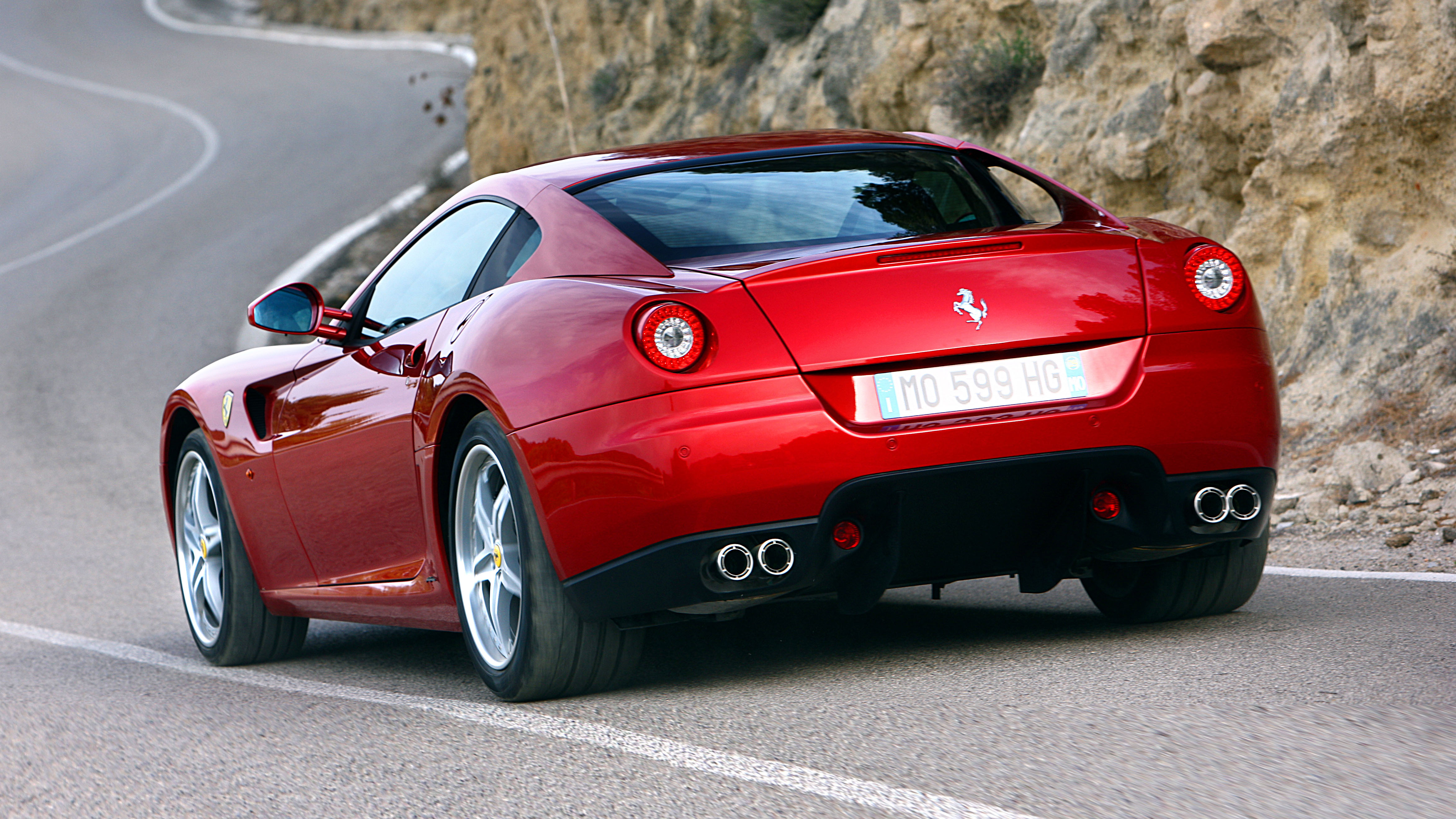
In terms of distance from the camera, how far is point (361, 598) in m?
5.08

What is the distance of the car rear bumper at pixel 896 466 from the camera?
376cm

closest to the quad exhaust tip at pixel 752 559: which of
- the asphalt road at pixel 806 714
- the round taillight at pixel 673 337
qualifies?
the asphalt road at pixel 806 714

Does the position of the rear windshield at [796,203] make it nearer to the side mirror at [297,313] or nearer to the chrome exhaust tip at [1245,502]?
the chrome exhaust tip at [1245,502]

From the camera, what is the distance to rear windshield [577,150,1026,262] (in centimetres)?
434

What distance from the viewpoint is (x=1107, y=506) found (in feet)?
13.4

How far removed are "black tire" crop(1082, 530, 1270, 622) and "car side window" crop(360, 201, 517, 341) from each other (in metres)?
1.96

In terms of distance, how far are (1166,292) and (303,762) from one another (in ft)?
7.81

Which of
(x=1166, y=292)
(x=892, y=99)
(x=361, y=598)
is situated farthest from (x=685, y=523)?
(x=892, y=99)

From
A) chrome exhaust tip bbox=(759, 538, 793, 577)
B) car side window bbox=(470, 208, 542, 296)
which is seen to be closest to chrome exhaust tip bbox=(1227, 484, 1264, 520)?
chrome exhaust tip bbox=(759, 538, 793, 577)

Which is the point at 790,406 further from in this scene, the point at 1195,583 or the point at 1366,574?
the point at 1366,574

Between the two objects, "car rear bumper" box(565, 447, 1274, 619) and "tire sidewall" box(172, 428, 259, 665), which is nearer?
"car rear bumper" box(565, 447, 1274, 619)

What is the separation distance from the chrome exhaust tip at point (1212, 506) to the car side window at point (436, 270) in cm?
202

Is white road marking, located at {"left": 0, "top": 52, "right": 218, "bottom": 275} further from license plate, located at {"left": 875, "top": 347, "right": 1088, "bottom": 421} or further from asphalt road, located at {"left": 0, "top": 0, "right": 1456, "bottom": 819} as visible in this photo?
license plate, located at {"left": 875, "top": 347, "right": 1088, "bottom": 421}

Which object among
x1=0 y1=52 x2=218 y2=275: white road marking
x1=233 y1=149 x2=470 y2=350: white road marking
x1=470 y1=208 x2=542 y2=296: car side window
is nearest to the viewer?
x1=470 y1=208 x2=542 y2=296: car side window
